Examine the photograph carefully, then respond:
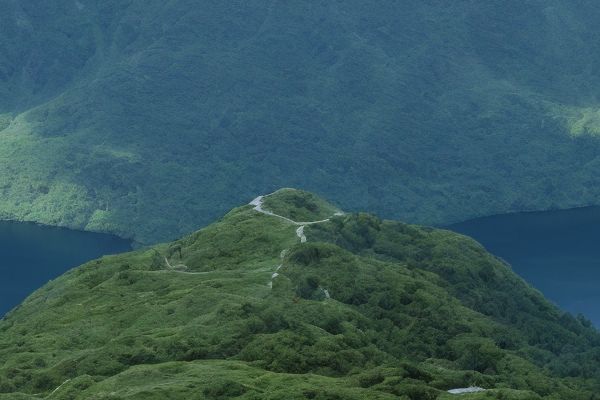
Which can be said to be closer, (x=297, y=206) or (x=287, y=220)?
(x=287, y=220)

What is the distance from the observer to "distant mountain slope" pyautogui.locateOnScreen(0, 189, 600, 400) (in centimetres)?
7462

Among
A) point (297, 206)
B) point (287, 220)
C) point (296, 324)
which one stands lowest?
point (296, 324)

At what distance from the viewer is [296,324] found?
89625 millimetres

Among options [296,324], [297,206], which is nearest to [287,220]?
[297,206]

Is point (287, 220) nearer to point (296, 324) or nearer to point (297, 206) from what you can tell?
point (297, 206)

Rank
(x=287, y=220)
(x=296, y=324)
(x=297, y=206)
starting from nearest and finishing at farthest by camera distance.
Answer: (x=296, y=324), (x=287, y=220), (x=297, y=206)

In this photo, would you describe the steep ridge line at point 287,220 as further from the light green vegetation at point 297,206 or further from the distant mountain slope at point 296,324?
the light green vegetation at point 297,206

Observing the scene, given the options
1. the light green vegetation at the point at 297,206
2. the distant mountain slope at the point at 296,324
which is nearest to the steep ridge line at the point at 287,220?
the distant mountain slope at the point at 296,324

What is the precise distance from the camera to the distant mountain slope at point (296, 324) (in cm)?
7462

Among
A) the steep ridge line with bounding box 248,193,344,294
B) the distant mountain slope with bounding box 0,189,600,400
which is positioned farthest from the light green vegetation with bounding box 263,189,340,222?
the steep ridge line with bounding box 248,193,344,294

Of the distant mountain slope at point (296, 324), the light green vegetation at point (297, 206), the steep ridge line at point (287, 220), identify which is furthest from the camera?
the light green vegetation at point (297, 206)

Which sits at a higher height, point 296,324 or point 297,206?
point 297,206

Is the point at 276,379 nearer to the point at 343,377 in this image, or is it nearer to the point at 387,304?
the point at 343,377

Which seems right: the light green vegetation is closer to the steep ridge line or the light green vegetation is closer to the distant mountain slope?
the distant mountain slope
